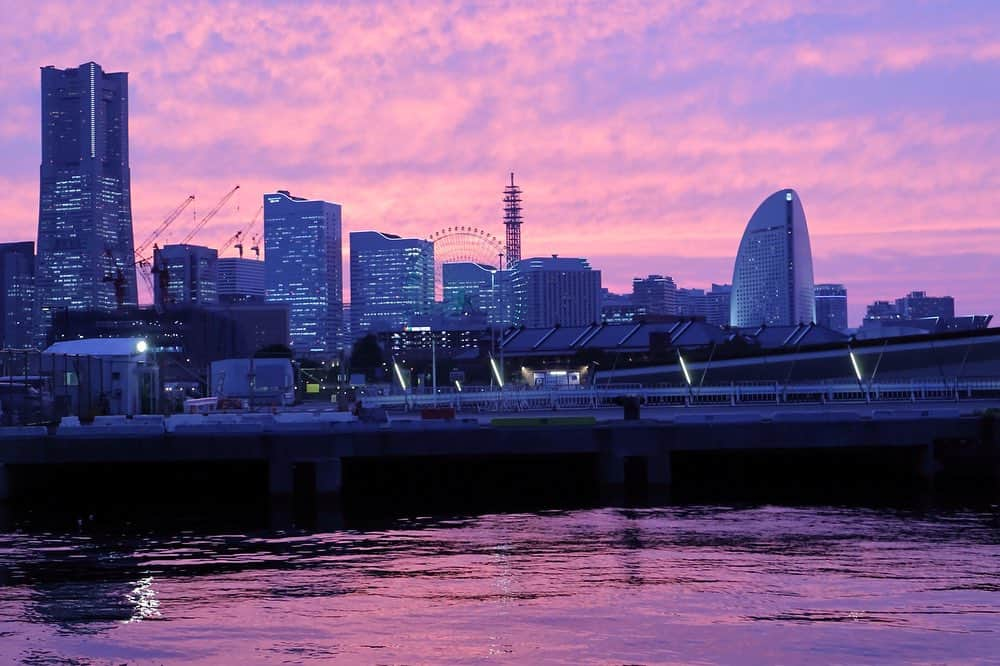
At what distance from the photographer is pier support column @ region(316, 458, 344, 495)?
53938mm

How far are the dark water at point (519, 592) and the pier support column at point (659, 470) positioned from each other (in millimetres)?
9140

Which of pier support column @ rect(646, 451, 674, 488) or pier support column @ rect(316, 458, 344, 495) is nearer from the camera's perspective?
pier support column @ rect(316, 458, 344, 495)

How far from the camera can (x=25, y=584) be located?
35.3m

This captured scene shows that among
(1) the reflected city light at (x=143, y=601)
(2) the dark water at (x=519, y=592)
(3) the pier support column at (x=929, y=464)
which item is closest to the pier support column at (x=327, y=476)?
(2) the dark water at (x=519, y=592)

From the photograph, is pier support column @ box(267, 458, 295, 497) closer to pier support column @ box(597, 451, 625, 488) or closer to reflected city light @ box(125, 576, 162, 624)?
pier support column @ box(597, 451, 625, 488)

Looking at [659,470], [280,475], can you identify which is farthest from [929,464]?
[280,475]

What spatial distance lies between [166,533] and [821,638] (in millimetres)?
25404

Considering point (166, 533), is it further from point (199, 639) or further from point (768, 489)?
point (768, 489)

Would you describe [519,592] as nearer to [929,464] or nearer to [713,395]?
[929,464]

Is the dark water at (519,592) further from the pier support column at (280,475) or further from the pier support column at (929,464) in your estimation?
the pier support column at (929,464)

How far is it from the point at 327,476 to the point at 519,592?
2236cm

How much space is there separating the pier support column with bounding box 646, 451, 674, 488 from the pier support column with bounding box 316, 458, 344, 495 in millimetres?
12825

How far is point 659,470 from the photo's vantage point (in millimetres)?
56156

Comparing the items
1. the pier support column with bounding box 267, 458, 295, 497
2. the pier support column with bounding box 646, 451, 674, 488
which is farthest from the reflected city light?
the pier support column with bounding box 646, 451, 674, 488
